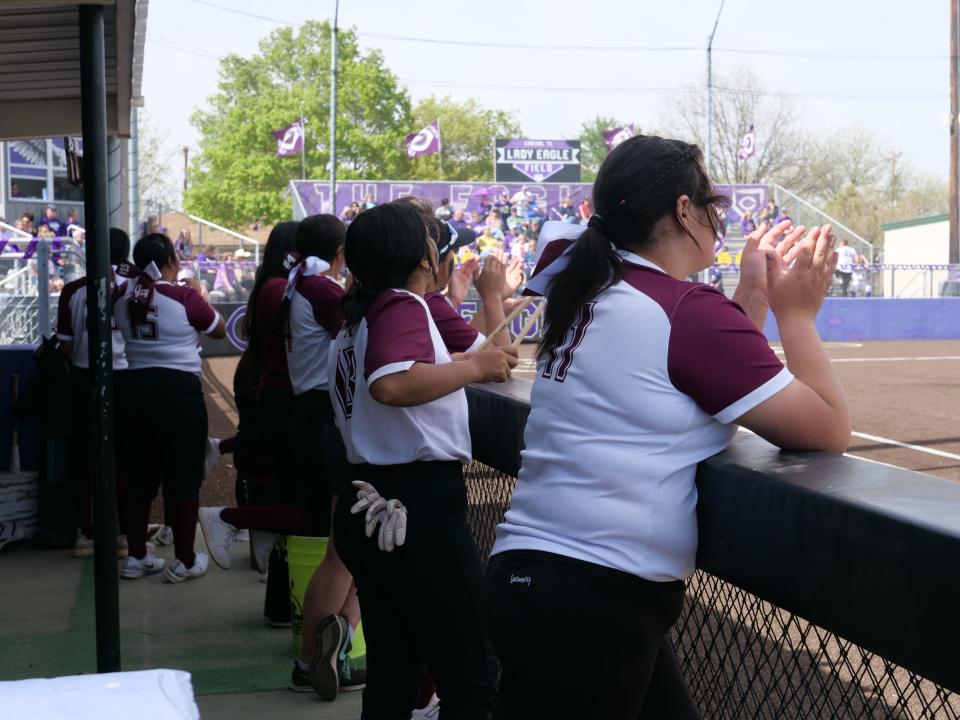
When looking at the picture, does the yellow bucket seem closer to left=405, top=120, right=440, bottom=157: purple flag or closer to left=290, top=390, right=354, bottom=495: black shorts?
left=290, top=390, right=354, bottom=495: black shorts

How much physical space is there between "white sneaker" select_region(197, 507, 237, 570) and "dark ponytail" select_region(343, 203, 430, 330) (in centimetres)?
240

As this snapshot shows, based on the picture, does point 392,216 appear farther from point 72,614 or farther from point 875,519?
point 72,614

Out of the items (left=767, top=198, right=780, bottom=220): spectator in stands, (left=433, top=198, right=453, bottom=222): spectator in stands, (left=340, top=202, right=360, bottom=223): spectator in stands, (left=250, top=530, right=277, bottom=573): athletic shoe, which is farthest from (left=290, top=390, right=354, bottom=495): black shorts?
(left=767, top=198, right=780, bottom=220): spectator in stands

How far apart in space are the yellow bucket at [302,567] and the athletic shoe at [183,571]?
1696 mm

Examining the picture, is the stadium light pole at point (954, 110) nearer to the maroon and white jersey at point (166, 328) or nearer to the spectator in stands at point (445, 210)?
the spectator in stands at point (445, 210)

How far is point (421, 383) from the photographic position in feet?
9.12

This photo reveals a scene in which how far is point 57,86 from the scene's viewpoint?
6.36 m

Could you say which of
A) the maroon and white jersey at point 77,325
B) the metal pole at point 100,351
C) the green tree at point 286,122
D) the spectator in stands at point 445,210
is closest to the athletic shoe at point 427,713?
the metal pole at point 100,351

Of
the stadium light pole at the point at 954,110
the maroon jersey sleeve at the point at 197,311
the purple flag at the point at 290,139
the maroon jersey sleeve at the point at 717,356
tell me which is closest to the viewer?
the maroon jersey sleeve at the point at 717,356

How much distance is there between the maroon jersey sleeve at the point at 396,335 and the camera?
280 cm

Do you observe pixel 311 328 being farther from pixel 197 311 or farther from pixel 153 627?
pixel 153 627

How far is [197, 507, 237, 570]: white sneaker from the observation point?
5.18 metres

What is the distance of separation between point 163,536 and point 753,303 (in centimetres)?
569

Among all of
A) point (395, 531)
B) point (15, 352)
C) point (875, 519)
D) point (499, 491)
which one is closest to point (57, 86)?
point (15, 352)
